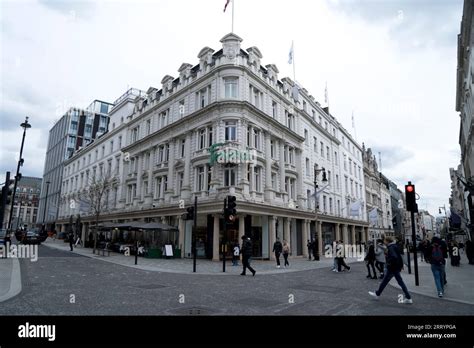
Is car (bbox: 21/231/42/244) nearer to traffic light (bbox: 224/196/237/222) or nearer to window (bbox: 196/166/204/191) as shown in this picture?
window (bbox: 196/166/204/191)

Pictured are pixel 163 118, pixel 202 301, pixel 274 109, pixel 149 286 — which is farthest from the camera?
pixel 163 118

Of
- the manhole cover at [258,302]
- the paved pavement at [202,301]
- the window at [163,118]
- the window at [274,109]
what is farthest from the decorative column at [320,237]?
the manhole cover at [258,302]

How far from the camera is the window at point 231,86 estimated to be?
2652cm

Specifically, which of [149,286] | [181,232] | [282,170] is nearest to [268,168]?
[282,170]

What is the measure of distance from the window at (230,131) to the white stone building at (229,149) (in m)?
0.09

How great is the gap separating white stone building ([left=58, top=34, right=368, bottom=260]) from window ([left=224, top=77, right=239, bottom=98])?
89 millimetres

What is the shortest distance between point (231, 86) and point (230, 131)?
436 centimetres

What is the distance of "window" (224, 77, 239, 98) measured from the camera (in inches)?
1044

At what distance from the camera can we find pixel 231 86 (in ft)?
87.6

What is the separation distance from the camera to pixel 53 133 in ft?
277

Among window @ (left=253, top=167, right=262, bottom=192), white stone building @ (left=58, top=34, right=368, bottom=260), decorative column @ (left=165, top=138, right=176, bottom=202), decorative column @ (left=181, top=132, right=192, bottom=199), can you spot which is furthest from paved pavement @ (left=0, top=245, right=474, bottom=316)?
decorative column @ (left=165, top=138, right=176, bottom=202)

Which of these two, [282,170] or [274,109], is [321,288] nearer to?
[282,170]
